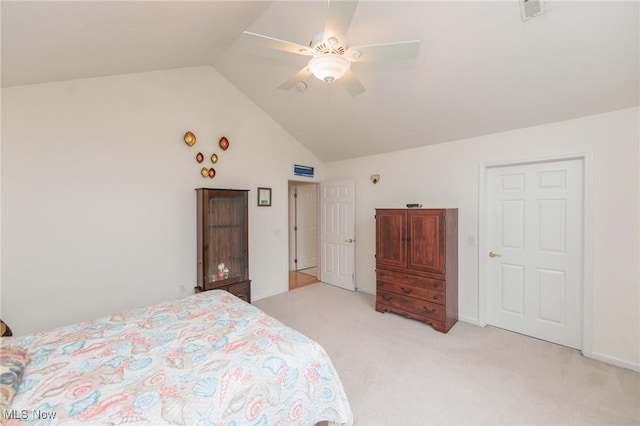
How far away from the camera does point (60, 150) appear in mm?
2484

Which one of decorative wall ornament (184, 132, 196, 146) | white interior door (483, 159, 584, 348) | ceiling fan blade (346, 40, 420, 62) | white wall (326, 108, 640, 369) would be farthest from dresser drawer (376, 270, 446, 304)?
decorative wall ornament (184, 132, 196, 146)

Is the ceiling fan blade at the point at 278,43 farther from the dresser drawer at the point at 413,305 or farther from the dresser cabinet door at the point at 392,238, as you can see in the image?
the dresser drawer at the point at 413,305

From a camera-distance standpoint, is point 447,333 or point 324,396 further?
point 447,333

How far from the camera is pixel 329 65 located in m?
1.71

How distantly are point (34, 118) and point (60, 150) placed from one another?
307mm

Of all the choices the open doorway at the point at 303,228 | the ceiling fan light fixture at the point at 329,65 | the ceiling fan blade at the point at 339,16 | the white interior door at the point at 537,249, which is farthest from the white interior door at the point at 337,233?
the ceiling fan blade at the point at 339,16

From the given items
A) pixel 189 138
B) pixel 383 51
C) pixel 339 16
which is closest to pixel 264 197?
pixel 189 138

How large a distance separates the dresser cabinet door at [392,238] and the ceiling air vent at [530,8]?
2055mm

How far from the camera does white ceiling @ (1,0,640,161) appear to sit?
5.84ft

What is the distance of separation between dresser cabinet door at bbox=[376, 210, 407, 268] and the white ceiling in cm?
116

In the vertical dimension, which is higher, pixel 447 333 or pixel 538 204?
pixel 538 204

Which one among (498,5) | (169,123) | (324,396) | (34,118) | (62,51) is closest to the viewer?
(324,396)

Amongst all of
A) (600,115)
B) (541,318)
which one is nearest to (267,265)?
(541,318)

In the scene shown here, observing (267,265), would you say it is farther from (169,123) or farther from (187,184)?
(169,123)
